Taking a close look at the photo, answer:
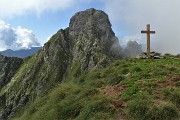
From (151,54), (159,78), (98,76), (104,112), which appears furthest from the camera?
(151,54)

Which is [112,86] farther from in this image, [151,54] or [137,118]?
[151,54]

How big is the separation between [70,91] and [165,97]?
7.87m

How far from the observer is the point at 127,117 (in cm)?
2164

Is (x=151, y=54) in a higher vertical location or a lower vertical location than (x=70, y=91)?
higher

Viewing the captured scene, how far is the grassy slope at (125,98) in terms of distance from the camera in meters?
21.4

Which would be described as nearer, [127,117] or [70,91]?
[127,117]

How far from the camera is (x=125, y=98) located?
24.0m

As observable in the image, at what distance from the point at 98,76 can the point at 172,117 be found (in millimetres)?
14592

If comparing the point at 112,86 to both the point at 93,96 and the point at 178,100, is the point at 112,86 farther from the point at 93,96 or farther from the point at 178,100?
the point at 178,100

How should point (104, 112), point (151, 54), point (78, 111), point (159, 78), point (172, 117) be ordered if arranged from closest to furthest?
point (172, 117) < point (104, 112) < point (78, 111) < point (159, 78) < point (151, 54)

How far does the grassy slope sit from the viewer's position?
21391 millimetres

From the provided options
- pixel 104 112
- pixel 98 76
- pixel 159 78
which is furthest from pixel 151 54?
pixel 104 112

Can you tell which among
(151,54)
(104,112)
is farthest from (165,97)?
(151,54)

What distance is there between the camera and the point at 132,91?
81.8 ft
